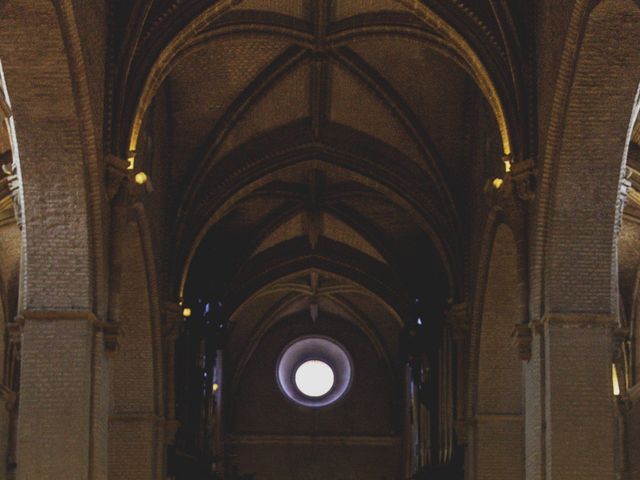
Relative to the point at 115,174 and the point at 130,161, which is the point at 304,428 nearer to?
the point at 130,161

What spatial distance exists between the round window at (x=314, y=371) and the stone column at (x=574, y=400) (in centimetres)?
2376

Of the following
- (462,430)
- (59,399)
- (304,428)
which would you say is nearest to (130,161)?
(59,399)

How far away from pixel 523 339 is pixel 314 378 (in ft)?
77.9

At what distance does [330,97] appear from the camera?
27.8 metres

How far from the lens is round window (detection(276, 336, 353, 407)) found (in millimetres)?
43062

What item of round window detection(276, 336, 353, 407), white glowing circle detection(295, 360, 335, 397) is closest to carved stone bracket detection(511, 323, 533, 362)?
round window detection(276, 336, 353, 407)

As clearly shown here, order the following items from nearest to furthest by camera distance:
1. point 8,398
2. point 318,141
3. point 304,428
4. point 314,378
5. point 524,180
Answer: point 524,180, point 318,141, point 8,398, point 304,428, point 314,378

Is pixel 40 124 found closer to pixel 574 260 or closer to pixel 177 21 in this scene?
pixel 177 21

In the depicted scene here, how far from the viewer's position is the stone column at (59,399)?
1898 centimetres

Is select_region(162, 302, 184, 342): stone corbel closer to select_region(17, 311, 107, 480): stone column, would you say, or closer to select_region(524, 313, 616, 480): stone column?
select_region(17, 311, 107, 480): stone column

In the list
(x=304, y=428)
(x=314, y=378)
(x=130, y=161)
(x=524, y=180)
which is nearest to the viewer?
(x=524, y=180)

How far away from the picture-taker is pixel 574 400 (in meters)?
18.9

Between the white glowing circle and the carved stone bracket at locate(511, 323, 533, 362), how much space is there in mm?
23516

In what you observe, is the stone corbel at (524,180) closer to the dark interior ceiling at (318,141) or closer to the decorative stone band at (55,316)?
the dark interior ceiling at (318,141)
